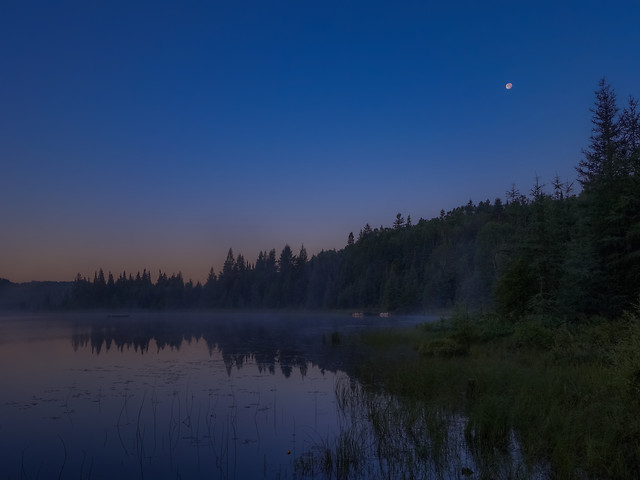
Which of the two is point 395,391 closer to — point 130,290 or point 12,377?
point 12,377

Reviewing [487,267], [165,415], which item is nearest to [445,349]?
[165,415]

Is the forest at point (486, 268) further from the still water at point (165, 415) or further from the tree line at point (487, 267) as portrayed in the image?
the still water at point (165, 415)

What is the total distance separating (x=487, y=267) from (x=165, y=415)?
238ft

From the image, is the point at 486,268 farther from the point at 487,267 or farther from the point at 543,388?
the point at 543,388

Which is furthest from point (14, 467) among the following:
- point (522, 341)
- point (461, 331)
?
point (461, 331)

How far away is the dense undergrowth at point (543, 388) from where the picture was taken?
352 inches

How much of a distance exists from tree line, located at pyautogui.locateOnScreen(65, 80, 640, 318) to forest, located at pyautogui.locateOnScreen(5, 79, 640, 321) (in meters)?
0.09

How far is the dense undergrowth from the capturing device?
8.93 metres

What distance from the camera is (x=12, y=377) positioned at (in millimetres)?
21938

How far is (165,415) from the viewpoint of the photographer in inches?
577

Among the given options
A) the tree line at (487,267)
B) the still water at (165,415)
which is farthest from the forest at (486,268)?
the still water at (165,415)

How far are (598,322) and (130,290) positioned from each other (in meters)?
166

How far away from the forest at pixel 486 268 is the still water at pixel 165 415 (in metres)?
14.3

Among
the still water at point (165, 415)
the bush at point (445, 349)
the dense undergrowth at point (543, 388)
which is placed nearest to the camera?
the dense undergrowth at point (543, 388)
